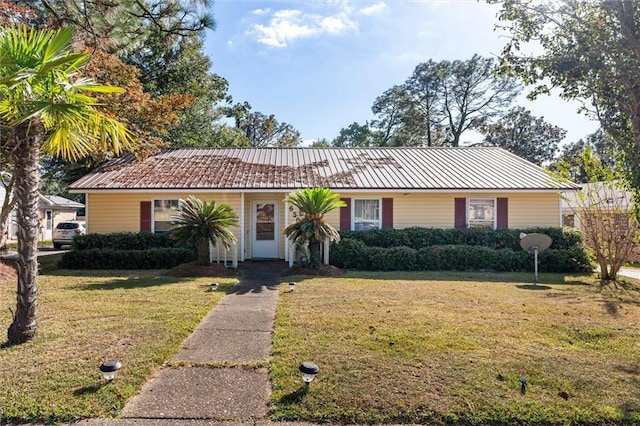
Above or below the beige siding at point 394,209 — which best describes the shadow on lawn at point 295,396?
below

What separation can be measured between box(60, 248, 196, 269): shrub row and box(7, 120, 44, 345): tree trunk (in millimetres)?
7167

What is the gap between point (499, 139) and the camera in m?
39.3

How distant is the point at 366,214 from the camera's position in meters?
13.5

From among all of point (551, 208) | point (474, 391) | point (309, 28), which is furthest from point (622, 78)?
point (551, 208)

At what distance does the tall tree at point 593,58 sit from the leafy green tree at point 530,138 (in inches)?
1394

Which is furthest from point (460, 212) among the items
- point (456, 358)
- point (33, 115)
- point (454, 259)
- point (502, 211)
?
point (33, 115)

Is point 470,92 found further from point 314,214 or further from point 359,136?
point 314,214

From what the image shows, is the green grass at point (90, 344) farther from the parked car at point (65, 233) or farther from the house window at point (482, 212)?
the parked car at point (65, 233)

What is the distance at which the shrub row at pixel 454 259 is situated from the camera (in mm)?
11867

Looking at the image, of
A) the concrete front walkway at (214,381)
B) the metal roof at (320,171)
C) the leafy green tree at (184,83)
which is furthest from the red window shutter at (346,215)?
the leafy green tree at (184,83)

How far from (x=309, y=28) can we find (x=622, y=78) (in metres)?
8.67

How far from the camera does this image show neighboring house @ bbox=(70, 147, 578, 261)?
42.6 feet

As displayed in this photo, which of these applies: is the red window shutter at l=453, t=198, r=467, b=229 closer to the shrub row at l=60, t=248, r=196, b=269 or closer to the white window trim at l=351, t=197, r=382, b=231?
the white window trim at l=351, t=197, r=382, b=231

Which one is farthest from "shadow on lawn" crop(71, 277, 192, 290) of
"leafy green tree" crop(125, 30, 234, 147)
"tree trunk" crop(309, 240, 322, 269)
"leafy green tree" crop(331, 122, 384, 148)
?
"leafy green tree" crop(331, 122, 384, 148)
